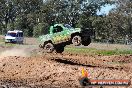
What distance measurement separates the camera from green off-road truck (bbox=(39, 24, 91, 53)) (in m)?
25.3

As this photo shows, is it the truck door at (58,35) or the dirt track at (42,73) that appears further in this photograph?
the truck door at (58,35)

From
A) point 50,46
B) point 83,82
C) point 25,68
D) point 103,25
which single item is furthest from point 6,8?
point 83,82

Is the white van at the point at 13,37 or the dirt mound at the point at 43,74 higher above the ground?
the white van at the point at 13,37

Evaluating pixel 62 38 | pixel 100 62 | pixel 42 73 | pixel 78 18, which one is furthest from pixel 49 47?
pixel 78 18

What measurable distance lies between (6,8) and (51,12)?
79.9 ft

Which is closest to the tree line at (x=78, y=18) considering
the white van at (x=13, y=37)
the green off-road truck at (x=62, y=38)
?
the white van at (x=13, y=37)

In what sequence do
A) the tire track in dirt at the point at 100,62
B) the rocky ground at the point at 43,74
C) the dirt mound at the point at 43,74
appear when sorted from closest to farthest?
the rocky ground at the point at 43,74 → the dirt mound at the point at 43,74 → the tire track in dirt at the point at 100,62

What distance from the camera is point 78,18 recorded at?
315ft

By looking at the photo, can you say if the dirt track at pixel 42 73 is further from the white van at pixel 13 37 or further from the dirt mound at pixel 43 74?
the white van at pixel 13 37

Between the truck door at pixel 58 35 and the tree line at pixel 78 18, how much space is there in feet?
173

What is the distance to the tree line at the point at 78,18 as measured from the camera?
8362cm

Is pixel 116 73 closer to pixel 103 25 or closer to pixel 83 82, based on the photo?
pixel 83 82

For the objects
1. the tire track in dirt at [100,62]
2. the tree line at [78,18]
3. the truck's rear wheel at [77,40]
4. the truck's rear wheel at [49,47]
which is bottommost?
the tire track in dirt at [100,62]

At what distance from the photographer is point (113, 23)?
84.9m
